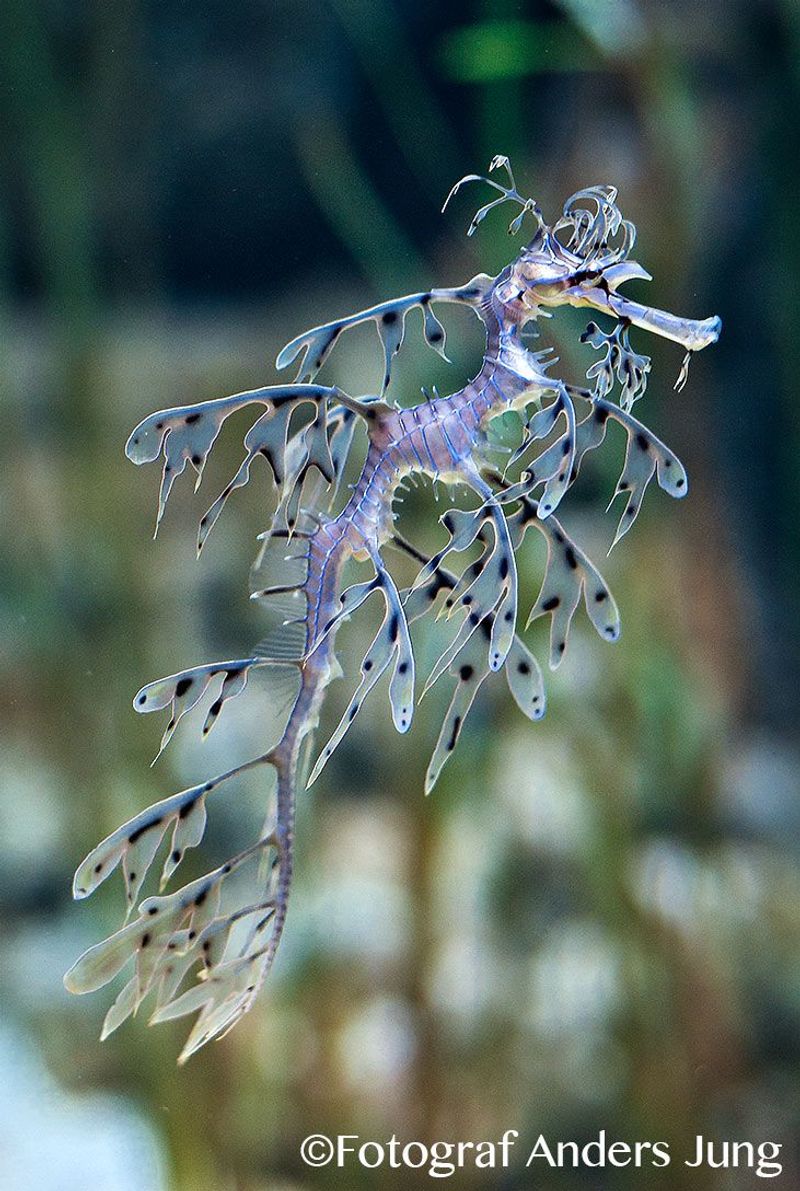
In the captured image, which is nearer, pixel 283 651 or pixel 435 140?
pixel 283 651

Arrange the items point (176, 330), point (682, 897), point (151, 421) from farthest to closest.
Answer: point (176, 330), point (682, 897), point (151, 421)

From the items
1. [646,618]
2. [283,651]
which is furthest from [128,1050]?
[283,651]

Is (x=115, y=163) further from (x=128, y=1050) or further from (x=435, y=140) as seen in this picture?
(x=128, y=1050)

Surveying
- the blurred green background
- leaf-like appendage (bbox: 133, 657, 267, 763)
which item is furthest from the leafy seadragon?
the blurred green background

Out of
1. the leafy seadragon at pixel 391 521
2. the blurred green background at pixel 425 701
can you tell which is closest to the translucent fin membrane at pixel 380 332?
the leafy seadragon at pixel 391 521

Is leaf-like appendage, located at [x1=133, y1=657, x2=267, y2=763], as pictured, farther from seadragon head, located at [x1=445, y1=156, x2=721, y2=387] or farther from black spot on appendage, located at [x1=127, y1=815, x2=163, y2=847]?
seadragon head, located at [x1=445, y1=156, x2=721, y2=387]

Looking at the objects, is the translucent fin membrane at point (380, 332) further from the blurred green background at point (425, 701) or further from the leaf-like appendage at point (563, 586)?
the blurred green background at point (425, 701)

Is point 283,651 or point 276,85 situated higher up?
point 276,85

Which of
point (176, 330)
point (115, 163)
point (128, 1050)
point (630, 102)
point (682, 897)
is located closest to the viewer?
point (128, 1050)
